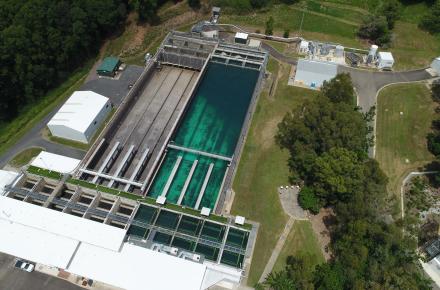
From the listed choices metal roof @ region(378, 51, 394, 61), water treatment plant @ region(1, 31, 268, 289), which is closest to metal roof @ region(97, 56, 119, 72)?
water treatment plant @ region(1, 31, 268, 289)

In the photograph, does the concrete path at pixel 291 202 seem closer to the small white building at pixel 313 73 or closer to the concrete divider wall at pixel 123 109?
the small white building at pixel 313 73

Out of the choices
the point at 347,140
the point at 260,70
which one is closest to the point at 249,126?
the point at 260,70

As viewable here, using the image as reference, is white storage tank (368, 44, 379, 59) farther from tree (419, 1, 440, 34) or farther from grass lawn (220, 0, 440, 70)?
tree (419, 1, 440, 34)

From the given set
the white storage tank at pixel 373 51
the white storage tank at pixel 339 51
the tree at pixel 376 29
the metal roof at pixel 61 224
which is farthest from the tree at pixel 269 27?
the metal roof at pixel 61 224

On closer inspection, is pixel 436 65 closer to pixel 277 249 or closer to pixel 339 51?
pixel 339 51

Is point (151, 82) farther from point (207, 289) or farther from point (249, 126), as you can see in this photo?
point (207, 289)

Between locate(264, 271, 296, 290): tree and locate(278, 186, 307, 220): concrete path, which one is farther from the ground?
locate(278, 186, 307, 220): concrete path

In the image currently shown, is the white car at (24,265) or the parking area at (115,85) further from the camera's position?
the parking area at (115,85)
